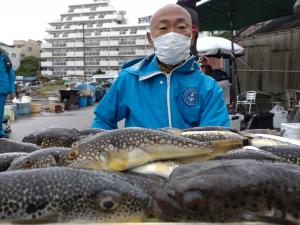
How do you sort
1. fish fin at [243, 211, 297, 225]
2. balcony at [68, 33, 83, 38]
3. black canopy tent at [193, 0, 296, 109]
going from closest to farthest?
fish fin at [243, 211, 297, 225]
black canopy tent at [193, 0, 296, 109]
balcony at [68, 33, 83, 38]

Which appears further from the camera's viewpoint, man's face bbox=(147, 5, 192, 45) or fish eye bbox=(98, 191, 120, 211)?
man's face bbox=(147, 5, 192, 45)

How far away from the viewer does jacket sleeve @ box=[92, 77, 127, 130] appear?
3562 millimetres

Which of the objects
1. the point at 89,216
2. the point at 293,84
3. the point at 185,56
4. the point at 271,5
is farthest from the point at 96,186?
the point at 293,84

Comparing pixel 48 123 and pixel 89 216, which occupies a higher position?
pixel 89 216

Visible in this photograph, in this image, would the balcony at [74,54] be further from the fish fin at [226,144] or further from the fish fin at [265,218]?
the fish fin at [265,218]

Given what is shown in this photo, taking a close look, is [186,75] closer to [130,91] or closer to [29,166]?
[130,91]

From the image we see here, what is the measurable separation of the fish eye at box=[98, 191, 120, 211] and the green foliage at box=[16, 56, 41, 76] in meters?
102

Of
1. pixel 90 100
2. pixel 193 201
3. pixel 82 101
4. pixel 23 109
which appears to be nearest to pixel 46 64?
pixel 90 100

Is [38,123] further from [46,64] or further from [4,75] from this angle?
[46,64]

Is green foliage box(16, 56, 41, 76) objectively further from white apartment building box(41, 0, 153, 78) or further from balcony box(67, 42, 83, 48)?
balcony box(67, 42, 83, 48)

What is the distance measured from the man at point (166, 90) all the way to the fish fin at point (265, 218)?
206 cm

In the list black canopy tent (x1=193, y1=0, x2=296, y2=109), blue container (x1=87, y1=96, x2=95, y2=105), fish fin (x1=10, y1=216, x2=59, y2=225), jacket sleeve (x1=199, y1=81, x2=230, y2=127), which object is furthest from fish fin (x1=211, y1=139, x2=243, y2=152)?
blue container (x1=87, y1=96, x2=95, y2=105)

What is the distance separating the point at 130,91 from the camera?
11.7ft

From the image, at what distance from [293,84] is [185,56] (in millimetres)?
10462
